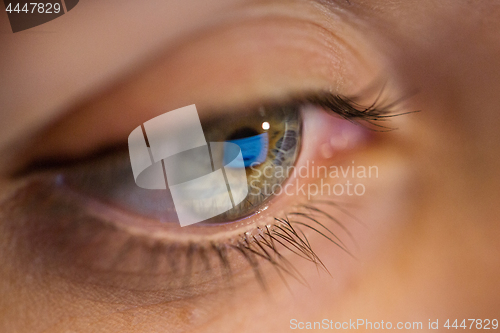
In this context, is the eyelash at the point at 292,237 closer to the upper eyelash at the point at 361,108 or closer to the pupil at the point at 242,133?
the upper eyelash at the point at 361,108

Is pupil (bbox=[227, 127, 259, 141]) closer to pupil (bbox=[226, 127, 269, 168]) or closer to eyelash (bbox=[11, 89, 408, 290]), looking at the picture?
pupil (bbox=[226, 127, 269, 168])

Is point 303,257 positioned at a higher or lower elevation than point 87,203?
lower

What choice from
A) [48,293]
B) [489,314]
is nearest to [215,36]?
[48,293]

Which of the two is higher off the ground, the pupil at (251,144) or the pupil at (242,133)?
the pupil at (242,133)

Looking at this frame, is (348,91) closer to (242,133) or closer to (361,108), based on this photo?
(361,108)

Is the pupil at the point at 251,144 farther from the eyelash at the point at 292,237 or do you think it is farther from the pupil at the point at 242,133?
the eyelash at the point at 292,237

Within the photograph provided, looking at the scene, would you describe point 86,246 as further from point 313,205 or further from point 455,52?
point 455,52

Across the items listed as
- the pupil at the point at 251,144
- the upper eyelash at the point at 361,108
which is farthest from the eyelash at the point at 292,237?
the pupil at the point at 251,144

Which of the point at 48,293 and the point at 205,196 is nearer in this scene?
the point at 48,293

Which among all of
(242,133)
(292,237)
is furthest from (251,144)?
(292,237)
